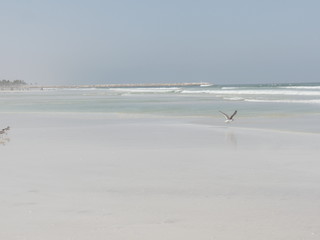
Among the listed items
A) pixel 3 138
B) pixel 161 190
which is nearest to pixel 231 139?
pixel 3 138

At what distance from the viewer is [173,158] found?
30.3 ft

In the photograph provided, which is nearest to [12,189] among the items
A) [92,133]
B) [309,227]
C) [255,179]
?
[255,179]

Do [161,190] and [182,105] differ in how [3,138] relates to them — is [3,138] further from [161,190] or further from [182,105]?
[182,105]

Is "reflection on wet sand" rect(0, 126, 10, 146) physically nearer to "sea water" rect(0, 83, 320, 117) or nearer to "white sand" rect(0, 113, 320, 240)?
"white sand" rect(0, 113, 320, 240)

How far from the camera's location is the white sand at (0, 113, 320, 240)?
16.0 feet

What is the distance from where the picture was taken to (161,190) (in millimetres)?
6516

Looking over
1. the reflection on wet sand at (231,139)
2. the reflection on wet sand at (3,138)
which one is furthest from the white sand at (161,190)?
the reflection on wet sand at (3,138)

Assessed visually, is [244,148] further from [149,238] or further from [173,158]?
[149,238]

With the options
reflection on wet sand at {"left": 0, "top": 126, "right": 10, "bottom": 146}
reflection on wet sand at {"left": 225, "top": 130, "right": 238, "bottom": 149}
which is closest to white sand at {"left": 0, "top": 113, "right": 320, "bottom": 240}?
reflection on wet sand at {"left": 225, "top": 130, "right": 238, "bottom": 149}

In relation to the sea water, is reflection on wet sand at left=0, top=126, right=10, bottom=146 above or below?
below

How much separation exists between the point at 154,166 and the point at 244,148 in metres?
2.93

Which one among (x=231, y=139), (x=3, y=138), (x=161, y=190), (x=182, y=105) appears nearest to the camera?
(x=161, y=190)

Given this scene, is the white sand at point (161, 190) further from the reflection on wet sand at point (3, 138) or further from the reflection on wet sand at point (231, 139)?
the reflection on wet sand at point (3, 138)

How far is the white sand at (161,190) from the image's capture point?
4875 mm
